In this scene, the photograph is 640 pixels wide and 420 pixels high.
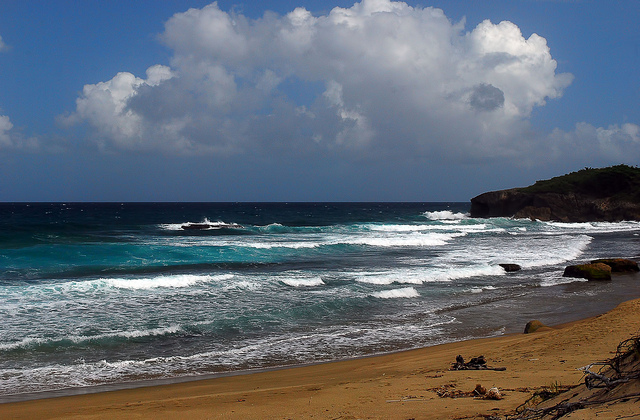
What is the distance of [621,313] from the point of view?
32.8 feet

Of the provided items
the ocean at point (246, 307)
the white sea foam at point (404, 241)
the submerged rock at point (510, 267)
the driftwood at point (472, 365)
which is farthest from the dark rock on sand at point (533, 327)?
the white sea foam at point (404, 241)

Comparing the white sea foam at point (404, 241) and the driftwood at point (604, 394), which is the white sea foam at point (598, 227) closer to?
the white sea foam at point (404, 241)

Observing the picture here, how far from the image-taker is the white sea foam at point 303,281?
17609 mm

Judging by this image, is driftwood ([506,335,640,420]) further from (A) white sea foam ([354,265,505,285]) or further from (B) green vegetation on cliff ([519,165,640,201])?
(B) green vegetation on cliff ([519,165,640,201])

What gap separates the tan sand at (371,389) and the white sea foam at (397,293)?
629 cm

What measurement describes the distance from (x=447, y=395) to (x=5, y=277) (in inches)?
792

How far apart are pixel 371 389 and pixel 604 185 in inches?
2600

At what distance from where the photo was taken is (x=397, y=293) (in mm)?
15711

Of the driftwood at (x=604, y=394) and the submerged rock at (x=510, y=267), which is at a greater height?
the driftwood at (x=604, y=394)

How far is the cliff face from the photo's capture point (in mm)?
59062

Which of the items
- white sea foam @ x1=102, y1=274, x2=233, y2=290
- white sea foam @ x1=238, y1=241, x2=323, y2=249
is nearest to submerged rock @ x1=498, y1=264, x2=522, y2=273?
white sea foam @ x1=102, y1=274, x2=233, y2=290

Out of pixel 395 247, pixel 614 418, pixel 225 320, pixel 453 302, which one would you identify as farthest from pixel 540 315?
pixel 395 247

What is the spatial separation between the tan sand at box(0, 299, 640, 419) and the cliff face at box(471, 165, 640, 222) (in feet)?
185

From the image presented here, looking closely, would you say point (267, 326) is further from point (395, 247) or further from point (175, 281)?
point (395, 247)
